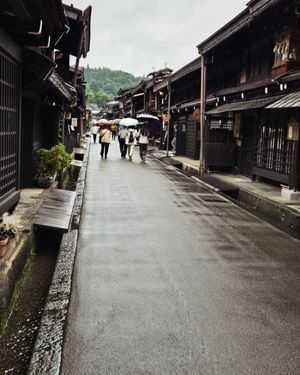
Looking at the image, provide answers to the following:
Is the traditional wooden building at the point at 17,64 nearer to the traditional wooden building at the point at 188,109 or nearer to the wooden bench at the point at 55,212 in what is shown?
the wooden bench at the point at 55,212

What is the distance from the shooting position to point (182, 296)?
6.21 meters

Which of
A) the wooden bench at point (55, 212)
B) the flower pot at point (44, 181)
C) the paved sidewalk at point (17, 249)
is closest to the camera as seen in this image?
the paved sidewalk at point (17, 249)

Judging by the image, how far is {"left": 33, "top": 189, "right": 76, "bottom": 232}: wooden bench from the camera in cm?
918

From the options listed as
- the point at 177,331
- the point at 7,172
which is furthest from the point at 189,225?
the point at 177,331

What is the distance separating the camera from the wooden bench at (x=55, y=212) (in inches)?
361

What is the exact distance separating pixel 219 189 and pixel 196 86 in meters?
15.6

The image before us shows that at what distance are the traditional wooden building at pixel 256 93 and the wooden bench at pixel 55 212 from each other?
6370 mm

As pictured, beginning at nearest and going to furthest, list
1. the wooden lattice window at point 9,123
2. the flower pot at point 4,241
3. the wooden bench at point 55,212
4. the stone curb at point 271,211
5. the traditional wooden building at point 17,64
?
1. the flower pot at point 4,241
2. the traditional wooden building at point 17,64
3. the wooden lattice window at point 9,123
4. the wooden bench at point 55,212
5. the stone curb at point 271,211

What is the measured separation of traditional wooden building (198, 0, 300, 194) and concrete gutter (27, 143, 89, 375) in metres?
7.36

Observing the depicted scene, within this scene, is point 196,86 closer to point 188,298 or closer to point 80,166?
point 80,166

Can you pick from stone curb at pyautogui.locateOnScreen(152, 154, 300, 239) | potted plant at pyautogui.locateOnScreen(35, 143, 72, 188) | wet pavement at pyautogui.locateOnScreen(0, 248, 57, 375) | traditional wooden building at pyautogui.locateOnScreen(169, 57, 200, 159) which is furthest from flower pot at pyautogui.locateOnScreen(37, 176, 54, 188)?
traditional wooden building at pyautogui.locateOnScreen(169, 57, 200, 159)

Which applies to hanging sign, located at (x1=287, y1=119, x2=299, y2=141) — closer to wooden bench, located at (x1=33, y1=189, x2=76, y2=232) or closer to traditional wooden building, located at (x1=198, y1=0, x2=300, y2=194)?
traditional wooden building, located at (x1=198, y1=0, x2=300, y2=194)

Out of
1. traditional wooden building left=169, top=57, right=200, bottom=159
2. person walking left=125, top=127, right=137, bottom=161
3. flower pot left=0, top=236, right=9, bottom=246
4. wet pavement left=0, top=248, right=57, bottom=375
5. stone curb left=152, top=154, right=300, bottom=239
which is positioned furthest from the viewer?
person walking left=125, top=127, right=137, bottom=161

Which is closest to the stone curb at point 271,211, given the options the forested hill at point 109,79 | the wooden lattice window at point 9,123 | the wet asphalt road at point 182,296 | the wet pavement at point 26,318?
the wet asphalt road at point 182,296
